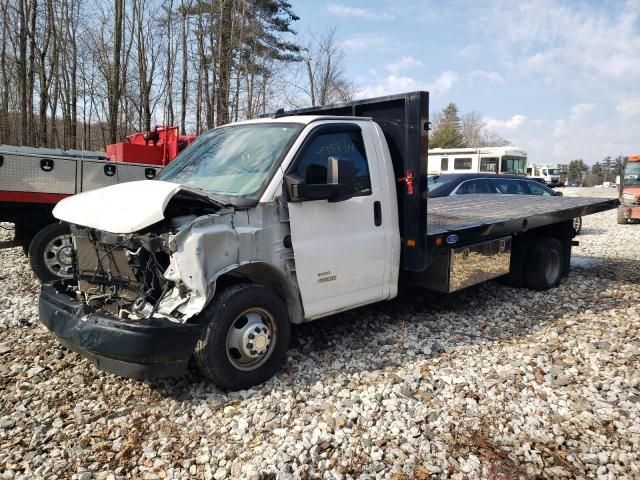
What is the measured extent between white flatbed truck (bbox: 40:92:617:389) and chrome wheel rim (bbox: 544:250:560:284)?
2.16 meters

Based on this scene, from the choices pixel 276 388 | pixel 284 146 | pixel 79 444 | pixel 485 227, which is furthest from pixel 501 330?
pixel 79 444

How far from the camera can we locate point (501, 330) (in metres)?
5.43

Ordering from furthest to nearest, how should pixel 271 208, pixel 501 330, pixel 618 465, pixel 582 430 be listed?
pixel 501 330
pixel 271 208
pixel 582 430
pixel 618 465

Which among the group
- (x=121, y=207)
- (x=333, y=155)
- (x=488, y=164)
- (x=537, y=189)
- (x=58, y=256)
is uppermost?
(x=488, y=164)

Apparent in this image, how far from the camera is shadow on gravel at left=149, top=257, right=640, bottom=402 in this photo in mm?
4090

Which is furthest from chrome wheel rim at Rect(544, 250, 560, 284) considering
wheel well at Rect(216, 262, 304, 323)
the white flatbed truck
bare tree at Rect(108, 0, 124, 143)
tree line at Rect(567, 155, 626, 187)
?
tree line at Rect(567, 155, 626, 187)

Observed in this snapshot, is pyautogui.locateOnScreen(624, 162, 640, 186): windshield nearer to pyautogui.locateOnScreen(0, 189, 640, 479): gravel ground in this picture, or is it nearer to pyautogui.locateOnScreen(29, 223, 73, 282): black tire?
pyautogui.locateOnScreen(0, 189, 640, 479): gravel ground

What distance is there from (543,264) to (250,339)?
15.6 ft

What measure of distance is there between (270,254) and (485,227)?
2786 mm

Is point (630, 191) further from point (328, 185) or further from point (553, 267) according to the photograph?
point (328, 185)

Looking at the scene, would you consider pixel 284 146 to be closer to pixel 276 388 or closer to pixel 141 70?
pixel 276 388

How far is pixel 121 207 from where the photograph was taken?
143 inches

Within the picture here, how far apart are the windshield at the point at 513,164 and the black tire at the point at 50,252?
1079 inches

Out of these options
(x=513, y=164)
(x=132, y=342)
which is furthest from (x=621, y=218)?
(x=132, y=342)
